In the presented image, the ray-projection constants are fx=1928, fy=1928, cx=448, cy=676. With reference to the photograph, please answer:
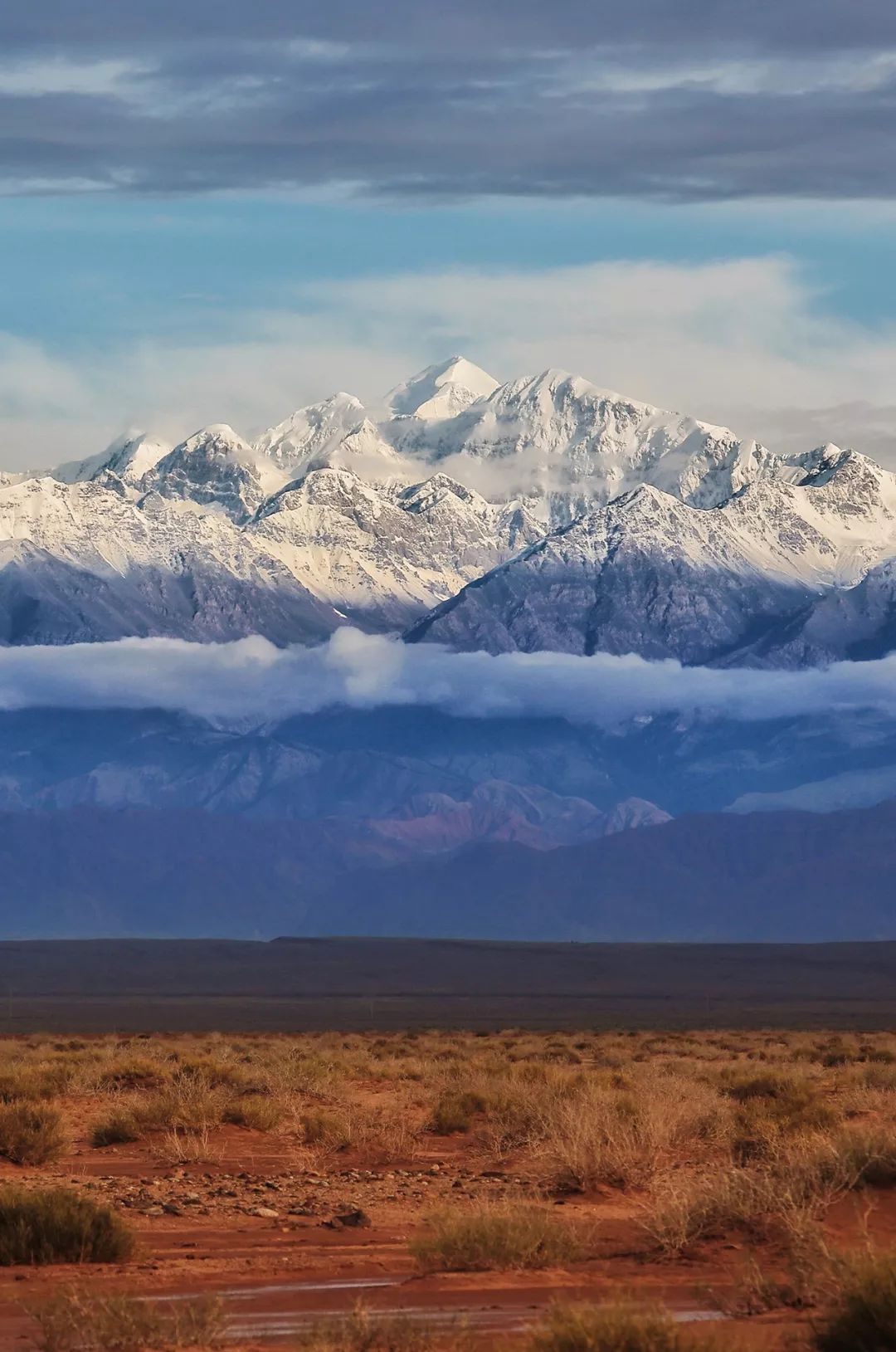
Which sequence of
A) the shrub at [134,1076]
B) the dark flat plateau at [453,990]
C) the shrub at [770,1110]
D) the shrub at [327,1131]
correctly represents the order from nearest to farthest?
1. the shrub at [770,1110]
2. the shrub at [327,1131]
3. the shrub at [134,1076]
4. the dark flat plateau at [453,990]

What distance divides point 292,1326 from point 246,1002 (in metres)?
126

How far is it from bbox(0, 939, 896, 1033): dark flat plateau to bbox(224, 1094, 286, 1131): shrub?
60.8m

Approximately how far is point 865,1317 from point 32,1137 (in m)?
14.8

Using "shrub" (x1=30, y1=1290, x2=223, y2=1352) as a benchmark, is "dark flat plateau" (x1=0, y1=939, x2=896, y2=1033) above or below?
below

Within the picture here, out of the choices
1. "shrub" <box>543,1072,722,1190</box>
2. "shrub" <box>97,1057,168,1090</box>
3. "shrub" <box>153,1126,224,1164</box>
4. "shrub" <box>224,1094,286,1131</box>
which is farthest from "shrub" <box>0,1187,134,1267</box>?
"shrub" <box>97,1057,168,1090</box>

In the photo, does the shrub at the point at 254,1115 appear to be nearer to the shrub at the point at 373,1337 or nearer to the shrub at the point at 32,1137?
the shrub at the point at 32,1137

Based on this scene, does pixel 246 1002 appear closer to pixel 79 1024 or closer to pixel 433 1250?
pixel 79 1024

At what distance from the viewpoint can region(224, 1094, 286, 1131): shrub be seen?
28062 millimetres

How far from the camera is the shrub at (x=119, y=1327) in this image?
12.5 meters

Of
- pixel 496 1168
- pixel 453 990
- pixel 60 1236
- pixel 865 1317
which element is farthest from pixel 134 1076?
pixel 453 990

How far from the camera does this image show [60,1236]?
16.4 m

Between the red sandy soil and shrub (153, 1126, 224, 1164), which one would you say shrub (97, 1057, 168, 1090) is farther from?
the red sandy soil

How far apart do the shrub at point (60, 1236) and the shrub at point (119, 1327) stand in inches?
127

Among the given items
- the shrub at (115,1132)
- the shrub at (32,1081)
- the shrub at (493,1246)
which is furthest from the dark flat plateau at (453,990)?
Result: the shrub at (493,1246)
